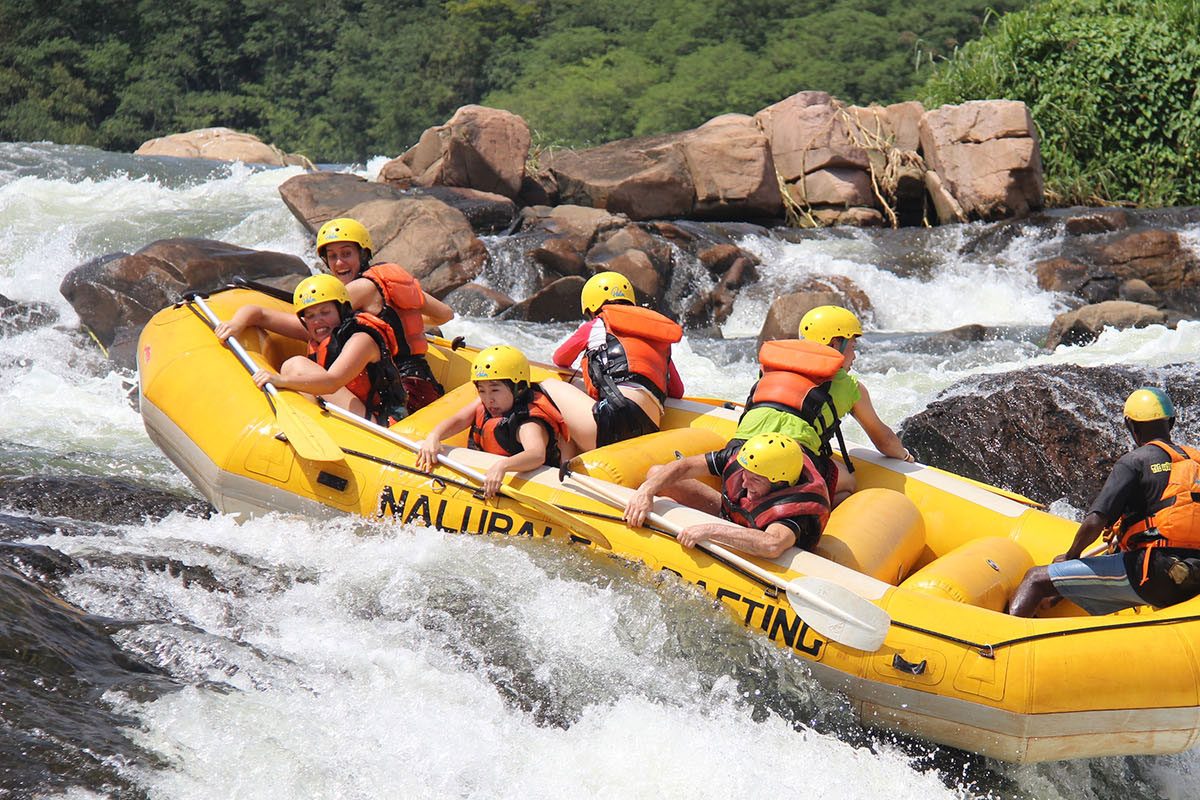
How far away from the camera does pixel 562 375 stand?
541 centimetres

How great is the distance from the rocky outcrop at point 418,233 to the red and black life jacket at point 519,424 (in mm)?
5671

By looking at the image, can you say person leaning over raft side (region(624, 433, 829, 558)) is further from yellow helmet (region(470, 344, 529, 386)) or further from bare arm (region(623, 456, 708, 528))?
yellow helmet (region(470, 344, 529, 386))

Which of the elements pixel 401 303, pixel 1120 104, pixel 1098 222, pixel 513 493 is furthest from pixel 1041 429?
pixel 1120 104

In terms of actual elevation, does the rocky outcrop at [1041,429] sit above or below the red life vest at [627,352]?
below

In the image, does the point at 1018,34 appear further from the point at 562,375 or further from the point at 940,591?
the point at 940,591

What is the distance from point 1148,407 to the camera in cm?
377

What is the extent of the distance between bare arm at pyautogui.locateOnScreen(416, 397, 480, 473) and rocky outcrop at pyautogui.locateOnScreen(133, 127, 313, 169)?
16.8 m

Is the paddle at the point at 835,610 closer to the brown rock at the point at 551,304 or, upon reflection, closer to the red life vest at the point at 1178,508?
the red life vest at the point at 1178,508

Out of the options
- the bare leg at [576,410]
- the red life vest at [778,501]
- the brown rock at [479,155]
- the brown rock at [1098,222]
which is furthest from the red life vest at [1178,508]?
the brown rock at [479,155]

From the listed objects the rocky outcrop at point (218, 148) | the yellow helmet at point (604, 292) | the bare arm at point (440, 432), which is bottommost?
the rocky outcrop at point (218, 148)

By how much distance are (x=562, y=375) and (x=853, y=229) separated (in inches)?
338

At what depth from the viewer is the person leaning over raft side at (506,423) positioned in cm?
429

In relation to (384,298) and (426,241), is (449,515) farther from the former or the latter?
(426,241)

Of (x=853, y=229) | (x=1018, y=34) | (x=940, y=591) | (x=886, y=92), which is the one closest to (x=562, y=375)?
(x=940, y=591)
